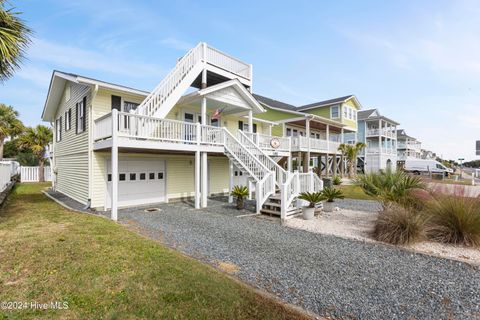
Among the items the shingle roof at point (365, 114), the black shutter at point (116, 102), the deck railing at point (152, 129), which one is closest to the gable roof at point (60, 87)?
the black shutter at point (116, 102)

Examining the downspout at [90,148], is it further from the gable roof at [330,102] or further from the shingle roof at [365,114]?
the shingle roof at [365,114]

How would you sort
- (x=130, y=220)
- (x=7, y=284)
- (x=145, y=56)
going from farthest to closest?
1. (x=145, y=56)
2. (x=130, y=220)
3. (x=7, y=284)

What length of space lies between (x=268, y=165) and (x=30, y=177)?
25.7m

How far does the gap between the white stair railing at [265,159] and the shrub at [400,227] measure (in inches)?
159

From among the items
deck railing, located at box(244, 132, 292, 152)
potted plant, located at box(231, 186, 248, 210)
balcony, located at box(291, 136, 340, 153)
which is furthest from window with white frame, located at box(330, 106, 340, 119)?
potted plant, located at box(231, 186, 248, 210)

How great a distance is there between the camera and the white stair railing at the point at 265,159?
10.0m

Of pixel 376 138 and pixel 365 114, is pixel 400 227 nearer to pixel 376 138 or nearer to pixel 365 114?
pixel 365 114

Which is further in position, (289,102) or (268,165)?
(289,102)

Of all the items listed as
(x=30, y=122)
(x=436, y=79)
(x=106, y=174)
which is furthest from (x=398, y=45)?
(x=30, y=122)

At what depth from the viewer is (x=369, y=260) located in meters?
4.96

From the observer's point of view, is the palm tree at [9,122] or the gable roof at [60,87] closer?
the gable roof at [60,87]

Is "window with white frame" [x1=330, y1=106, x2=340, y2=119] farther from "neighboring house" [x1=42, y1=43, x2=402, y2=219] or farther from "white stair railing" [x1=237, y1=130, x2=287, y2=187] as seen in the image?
"white stair railing" [x1=237, y1=130, x2=287, y2=187]

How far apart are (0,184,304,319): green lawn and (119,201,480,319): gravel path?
2.03 feet

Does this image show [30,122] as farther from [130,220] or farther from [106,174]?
[130,220]
